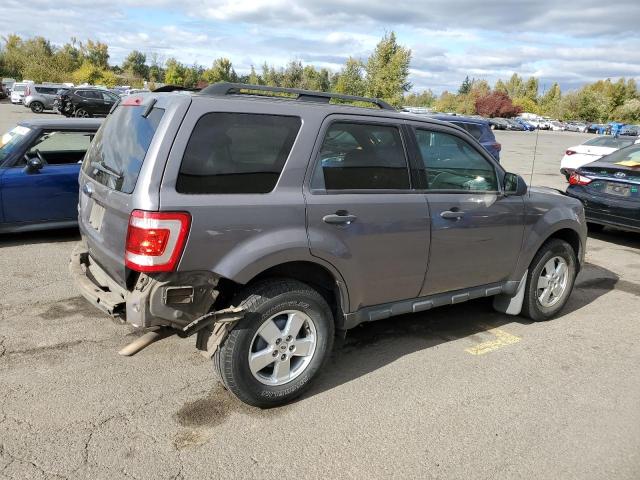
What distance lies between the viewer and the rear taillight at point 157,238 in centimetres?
290

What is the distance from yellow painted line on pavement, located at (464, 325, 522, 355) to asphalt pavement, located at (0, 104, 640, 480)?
2cm

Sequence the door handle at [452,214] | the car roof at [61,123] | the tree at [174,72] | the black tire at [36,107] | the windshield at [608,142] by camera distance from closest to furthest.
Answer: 1. the door handle at [452,214]
2. the car roof at [61,123]
3. the windshield at [608,142]
4. the black tire at [36,107]
5. the tree at [174,72]

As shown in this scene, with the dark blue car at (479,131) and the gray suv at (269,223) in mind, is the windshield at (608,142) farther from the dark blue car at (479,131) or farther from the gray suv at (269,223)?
the gray suv at (269,223)

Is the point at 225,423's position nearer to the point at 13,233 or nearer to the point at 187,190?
the point at 187,190

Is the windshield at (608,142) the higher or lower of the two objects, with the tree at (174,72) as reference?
lower

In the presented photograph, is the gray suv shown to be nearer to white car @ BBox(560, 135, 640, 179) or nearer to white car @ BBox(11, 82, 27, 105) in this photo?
white car @ BBox(560, 135, 640, 179)

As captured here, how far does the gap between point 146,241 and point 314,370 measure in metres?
1.38

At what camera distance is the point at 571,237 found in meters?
5.23

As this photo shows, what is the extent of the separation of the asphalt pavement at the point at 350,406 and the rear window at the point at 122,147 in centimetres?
133

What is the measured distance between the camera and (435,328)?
190 inches

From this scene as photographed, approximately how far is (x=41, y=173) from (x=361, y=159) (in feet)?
15.1

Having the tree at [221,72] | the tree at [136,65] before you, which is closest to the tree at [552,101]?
the tree at [221,72]

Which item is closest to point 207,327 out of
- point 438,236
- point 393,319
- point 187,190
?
point 187,190

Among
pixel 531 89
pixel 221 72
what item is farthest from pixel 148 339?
pixel 531 89
